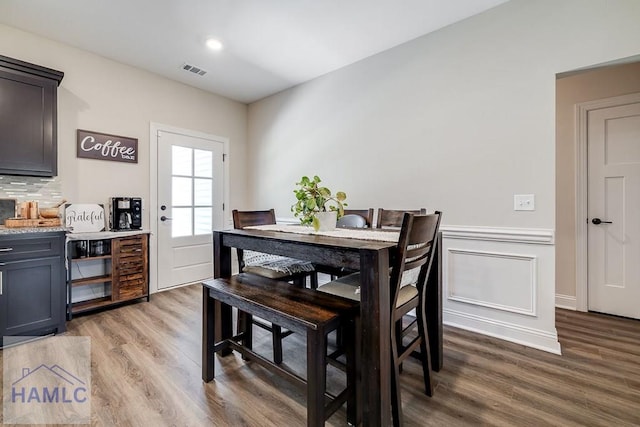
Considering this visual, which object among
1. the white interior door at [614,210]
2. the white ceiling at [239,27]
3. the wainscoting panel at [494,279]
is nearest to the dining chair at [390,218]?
the wainscoting panel at [494,279]

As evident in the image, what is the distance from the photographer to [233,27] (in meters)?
2.67

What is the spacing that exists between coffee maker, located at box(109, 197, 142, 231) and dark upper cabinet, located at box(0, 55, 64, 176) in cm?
65

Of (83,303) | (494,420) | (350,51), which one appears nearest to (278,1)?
(350,51)

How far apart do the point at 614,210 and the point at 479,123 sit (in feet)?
5.39

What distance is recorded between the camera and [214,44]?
2955 mm

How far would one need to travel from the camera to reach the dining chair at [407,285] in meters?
1.31

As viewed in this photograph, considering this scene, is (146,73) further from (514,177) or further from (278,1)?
(514,177)

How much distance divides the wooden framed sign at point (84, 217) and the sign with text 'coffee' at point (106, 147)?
54 centimetres

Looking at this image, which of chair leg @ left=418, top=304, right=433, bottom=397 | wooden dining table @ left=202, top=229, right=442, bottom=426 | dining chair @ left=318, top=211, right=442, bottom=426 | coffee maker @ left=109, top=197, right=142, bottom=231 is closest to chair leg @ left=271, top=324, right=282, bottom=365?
dining chair @ left=318, top=211, right=442, bottom=426

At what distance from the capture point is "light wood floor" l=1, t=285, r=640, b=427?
147 cm

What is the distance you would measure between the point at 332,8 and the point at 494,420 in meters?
3.00

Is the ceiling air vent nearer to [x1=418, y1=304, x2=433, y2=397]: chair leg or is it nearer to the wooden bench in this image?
the wooden bench

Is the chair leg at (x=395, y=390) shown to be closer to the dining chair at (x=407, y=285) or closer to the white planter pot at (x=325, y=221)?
the dining chair at (x=407, y=285)

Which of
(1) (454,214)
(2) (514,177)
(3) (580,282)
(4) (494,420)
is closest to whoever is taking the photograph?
(4) (494,420)
